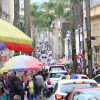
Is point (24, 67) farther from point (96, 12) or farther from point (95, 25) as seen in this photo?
point (95, 25)

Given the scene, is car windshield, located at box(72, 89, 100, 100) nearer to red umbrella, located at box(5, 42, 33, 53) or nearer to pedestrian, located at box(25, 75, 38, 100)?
red umbrella, located at box(5, 42, 33, 53)

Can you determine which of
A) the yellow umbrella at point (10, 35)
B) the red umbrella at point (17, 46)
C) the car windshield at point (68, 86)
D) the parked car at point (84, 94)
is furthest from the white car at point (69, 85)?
the yellow umbrella at point (10, 35)

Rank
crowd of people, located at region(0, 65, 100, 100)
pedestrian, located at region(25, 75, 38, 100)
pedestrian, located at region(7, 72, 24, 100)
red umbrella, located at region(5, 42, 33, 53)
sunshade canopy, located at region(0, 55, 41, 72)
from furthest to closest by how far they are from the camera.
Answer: sunshade canopy, located at region(0, 55, 41, 72)
pedestrian, located at region(25, 75, 38, 100)
crowd of people, located at region(0, 65, 100, 100)
pedestrian, located at region(7, 72, 24, 100)
red umbrella, located at region(5, 42, 33, 53)

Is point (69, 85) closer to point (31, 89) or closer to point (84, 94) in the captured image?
point (84, 94)

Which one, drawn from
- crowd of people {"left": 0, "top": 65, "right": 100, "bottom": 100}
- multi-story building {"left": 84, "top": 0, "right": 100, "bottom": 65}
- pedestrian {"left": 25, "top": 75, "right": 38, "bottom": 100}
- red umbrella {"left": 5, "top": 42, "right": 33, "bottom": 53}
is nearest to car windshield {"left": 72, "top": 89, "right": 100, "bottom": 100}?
crowd of people {"left": 0, "top": 65, "right": 100, "bottom": 100}

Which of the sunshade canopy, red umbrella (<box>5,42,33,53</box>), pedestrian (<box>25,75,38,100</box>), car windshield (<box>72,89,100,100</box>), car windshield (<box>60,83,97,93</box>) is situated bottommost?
pedestrian (<box>25,75,38,100</box>)

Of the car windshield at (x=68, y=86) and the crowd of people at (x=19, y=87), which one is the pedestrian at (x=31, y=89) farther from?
the car windshield at (x=68, y=86)

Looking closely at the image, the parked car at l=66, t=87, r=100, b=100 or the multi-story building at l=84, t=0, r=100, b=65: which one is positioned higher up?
the multi-story building at l=84, t=0, r=100, b=65

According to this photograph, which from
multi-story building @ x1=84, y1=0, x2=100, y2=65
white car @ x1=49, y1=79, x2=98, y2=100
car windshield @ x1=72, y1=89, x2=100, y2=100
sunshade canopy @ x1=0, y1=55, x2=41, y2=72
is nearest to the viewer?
car windshield @ x1=72, y1=89, x2=100, y2=100

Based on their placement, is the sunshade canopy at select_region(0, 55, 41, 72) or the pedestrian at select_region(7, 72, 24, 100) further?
the sunshade canopy at select_region(0, 55, 41, 72)

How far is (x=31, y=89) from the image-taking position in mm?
16594

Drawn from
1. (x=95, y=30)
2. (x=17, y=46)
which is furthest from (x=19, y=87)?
(x=95, y=30)

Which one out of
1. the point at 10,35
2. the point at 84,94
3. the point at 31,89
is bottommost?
the point at 31,89

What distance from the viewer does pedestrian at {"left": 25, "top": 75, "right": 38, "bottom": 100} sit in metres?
16.5
